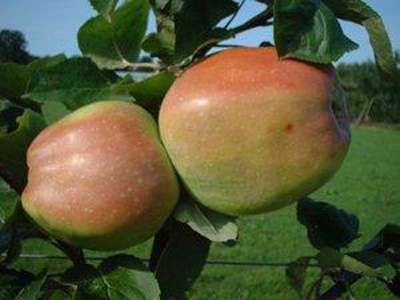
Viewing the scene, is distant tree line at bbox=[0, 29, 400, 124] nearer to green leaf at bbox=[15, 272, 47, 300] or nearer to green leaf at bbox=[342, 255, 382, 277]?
green leaf at bbox=[342, 255, 382, 277]

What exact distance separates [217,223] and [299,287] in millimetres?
389

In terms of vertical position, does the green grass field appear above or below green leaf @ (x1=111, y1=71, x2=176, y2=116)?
below

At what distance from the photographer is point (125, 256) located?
2.14 ft

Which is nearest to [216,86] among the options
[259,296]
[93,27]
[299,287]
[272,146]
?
[272,146]

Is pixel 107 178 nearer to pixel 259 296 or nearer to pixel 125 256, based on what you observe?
pixel 125 256

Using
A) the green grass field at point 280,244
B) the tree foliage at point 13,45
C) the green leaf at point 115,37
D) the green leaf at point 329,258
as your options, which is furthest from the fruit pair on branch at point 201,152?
the tree foliage at point 13,45

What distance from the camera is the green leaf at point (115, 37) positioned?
659mm

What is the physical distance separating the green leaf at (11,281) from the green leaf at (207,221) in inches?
7.8

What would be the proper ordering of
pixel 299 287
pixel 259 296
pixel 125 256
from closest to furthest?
pixel 125 256 → pixel 299 287 → pixel 259 296

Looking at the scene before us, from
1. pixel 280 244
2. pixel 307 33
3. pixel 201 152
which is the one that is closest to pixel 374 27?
pixel 307 33

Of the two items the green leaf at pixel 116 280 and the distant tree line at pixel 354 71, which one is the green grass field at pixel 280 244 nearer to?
the green leaf at pixel 116 280

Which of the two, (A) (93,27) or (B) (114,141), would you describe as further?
(A) (93,27)

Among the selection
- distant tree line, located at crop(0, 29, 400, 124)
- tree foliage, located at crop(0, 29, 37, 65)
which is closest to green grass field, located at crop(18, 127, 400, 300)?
distant tree line, located at crop(0, 29, 400, 124)

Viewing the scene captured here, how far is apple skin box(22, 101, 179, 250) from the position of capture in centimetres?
55
